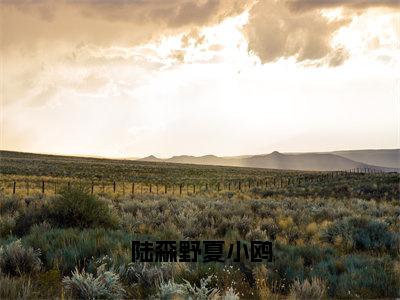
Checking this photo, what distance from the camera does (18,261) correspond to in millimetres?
8516

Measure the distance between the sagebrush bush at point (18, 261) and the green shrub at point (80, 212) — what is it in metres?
4.31

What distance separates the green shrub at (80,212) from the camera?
1316 centimetres

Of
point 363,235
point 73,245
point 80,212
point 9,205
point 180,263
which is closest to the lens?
point 180,263

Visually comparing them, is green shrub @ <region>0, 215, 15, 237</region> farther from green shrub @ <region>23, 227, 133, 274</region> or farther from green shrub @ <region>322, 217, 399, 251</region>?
green shrub @ <region>322, 217, 399, 251</region>

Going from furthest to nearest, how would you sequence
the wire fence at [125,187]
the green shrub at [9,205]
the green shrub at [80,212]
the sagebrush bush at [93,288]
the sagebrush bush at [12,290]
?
the wire fence at [125,187] < the green shrub at [9,205] < the green shrub at [80,212] < the sagebrush bush at [93,288] < the sagebrush bush at [12,290]

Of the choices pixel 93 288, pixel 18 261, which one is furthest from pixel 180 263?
pixel 18 261

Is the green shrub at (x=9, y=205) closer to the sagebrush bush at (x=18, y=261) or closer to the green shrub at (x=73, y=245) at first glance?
the green shrub at (x=73, y=245)

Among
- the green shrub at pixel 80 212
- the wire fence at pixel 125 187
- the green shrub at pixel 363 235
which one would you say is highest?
the green shrub at pixel 80 212

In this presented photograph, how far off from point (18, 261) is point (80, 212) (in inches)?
184

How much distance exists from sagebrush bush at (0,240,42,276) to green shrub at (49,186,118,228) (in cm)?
431

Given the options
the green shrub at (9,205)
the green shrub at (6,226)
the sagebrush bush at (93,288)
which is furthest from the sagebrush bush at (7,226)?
the sagebrush bush at (93,288)

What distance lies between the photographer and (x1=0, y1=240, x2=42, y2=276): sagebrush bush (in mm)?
8359

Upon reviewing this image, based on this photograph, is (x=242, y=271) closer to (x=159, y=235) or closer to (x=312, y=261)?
(x=312, y=261)

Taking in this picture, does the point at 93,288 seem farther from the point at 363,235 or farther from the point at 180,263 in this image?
the point at 363,235
